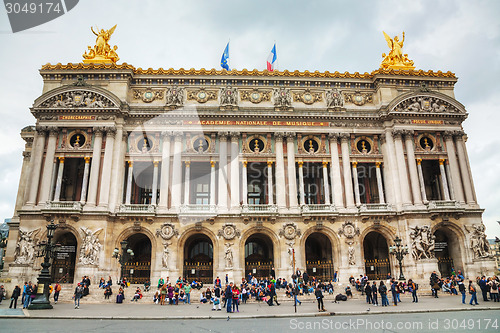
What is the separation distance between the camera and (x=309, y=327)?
14.8m

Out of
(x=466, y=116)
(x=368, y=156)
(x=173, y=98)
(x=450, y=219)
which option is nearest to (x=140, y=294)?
(x=173, y=98)

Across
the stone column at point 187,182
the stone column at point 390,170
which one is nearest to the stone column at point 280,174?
the stone column at point 187,182

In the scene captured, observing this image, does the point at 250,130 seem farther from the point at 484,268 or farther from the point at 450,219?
the point at 484,268

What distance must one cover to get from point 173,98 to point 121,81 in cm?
577

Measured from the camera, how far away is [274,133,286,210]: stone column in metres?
37.1

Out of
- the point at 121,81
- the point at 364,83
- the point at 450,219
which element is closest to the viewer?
the point at 450,219

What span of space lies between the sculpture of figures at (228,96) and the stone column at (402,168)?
17461 millimetres

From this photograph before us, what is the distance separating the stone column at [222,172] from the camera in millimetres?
36531

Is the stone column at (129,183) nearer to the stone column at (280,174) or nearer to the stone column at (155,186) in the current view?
the stone column at (155,186)

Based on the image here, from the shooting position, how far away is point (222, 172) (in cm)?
3766

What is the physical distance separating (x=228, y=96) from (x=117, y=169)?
13.8m

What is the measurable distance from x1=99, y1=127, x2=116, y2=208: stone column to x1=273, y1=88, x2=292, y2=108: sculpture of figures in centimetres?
1732

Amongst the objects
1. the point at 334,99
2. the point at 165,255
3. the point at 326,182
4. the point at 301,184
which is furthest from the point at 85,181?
the point at 334,99

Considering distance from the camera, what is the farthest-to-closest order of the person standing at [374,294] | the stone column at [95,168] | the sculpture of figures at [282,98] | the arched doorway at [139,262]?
the sculpture of figures at [282,98] < the arched doorway at [139,262] < the stone column at [95,168] < the person standing at [374,294]
